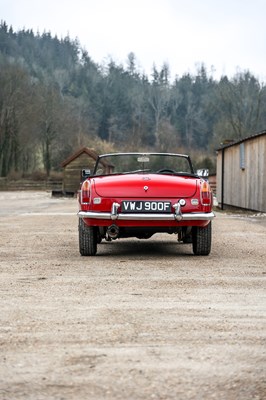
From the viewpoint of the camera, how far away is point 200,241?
919 cm

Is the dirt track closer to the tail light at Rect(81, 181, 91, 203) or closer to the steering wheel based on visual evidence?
the tail light at Rect(81, 181, 91, 203)

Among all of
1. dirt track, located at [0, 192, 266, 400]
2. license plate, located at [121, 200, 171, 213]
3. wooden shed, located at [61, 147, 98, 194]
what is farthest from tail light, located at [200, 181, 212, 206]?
wooden shed, located at [61, 147, 98, 194]

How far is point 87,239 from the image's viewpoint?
29.9ft

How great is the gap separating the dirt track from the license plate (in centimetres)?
60

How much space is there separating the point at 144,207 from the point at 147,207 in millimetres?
37

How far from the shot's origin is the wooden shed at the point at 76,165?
6581 centimetres

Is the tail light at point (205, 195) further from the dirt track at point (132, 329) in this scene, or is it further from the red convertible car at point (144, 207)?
the dirt track at point (132, 329)

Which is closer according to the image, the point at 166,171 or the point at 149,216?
the point at 149,216

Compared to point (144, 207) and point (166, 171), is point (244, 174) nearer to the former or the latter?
point (166, 171)

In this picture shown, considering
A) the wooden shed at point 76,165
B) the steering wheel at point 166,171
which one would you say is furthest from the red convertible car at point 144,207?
the wooden shed at point 76,165

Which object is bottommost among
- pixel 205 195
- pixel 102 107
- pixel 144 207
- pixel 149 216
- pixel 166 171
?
pixel 149 216

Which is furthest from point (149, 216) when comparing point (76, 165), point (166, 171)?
point (76, 165)

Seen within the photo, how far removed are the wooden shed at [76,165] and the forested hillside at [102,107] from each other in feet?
49.6

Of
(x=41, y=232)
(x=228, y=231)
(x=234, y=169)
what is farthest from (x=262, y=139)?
(x=41, y=232)
